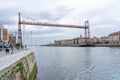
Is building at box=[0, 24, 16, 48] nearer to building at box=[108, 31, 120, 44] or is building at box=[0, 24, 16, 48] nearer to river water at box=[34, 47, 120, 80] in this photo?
river water at box=[34, 47, 120, 80]

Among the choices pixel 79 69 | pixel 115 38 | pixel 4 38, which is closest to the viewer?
pixel 79 69

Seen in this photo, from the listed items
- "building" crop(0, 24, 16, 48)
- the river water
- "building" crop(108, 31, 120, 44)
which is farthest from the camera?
"building" crop(108, 31, 120, 44)

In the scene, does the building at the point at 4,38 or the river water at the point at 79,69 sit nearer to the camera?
the river water at the point at 79,69

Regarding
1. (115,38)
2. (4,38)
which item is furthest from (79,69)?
(115,38)

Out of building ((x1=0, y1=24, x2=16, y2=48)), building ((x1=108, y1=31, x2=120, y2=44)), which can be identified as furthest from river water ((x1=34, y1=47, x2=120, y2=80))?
building ((x1=108, y1=31, x2=120, y2=44))

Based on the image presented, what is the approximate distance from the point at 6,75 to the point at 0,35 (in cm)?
3084

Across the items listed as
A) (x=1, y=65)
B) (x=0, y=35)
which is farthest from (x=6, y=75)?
(x=0, y=35)

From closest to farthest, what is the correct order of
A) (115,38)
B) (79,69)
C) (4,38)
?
(79,69), (4,38), (115,38)

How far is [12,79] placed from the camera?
11.7 m

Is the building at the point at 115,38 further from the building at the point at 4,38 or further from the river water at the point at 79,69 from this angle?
the river water at the point at 79,69

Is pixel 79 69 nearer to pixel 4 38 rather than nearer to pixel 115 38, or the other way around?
pixel 4 38

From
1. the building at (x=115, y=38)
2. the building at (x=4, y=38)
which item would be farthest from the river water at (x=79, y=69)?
the building at (x=115, y=38)

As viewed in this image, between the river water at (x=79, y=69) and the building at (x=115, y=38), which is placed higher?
the building at (x=115, y=38)

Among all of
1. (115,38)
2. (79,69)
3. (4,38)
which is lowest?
(79,69)
